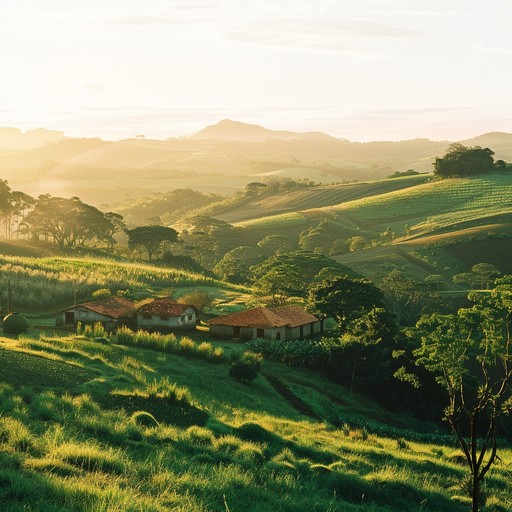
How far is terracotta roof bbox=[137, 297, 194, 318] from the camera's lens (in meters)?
70.5

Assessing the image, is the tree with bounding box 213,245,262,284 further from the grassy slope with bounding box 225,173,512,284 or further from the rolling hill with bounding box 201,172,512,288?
the grassy slope with bounding box 225,173,512,284

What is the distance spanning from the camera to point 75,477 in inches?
668

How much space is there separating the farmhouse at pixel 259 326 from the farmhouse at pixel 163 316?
8.91 feet

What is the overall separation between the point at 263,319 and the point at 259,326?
116 centimetres

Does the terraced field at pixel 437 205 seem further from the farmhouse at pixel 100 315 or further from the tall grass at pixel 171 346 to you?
the tall grass at pixel 171 346

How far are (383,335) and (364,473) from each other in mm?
39725

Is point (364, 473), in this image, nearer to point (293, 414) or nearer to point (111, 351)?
point (293, 414)

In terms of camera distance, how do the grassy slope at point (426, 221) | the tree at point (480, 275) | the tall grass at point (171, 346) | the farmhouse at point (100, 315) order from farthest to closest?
the grassy slope at point (426, 221)
the tree at point (480, 275)
the farmhouse at point (100, 315)
the tall grass at point (171, 346)

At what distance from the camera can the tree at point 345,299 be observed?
70750 mm

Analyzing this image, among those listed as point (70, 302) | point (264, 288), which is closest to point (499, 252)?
point (264, 288)

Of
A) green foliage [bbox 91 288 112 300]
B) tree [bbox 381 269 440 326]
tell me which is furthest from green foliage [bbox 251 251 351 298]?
green foliage [bbox 91 288 112 300]

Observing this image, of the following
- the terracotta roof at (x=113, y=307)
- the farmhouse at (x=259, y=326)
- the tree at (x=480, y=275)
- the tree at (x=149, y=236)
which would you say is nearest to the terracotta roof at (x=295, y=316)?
the farmhouse at (x=259, y=326)

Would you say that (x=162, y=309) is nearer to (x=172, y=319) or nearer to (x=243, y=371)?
(x=172, y=319)

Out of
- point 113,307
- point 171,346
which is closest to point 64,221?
point 113,307
